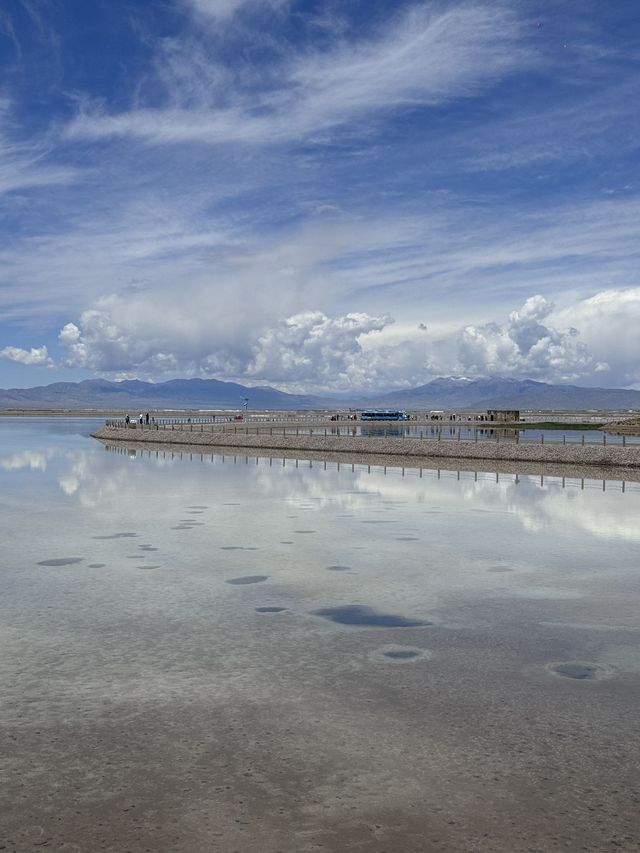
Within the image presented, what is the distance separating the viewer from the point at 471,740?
356 inches

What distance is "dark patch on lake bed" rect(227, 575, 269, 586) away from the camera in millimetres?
17484

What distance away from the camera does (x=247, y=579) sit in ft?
58.4

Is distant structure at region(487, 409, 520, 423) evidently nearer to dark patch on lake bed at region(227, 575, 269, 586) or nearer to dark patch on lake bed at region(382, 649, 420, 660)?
dark patch on lake bed at region(227, 575, 269, 586)

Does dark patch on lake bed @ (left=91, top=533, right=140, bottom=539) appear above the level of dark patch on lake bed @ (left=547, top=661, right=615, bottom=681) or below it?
below

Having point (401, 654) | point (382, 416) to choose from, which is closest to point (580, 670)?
point (401, 654)

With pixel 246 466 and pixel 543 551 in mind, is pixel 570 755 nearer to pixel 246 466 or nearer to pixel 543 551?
pixel 543 551

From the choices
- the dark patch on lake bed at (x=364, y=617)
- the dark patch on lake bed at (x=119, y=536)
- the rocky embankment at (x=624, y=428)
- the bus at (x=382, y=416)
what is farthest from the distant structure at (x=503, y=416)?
the dark patch on lake bed at (x=364, y=617)

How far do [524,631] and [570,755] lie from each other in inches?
202

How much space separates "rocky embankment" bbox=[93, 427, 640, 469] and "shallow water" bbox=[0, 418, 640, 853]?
34553mm

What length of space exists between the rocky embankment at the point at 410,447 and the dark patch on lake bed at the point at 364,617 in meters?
43.0

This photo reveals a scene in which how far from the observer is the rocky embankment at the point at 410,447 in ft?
188

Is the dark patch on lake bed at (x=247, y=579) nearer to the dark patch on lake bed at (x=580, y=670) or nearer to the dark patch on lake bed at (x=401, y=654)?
the dark patch on lake bed at (x=401, y=654)

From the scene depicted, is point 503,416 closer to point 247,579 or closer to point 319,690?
point 247,579

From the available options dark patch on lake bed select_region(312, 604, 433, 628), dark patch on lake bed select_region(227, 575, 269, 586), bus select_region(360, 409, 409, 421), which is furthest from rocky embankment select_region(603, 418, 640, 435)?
dark patch on lake bed select_region(312, 604, 433, 628)
